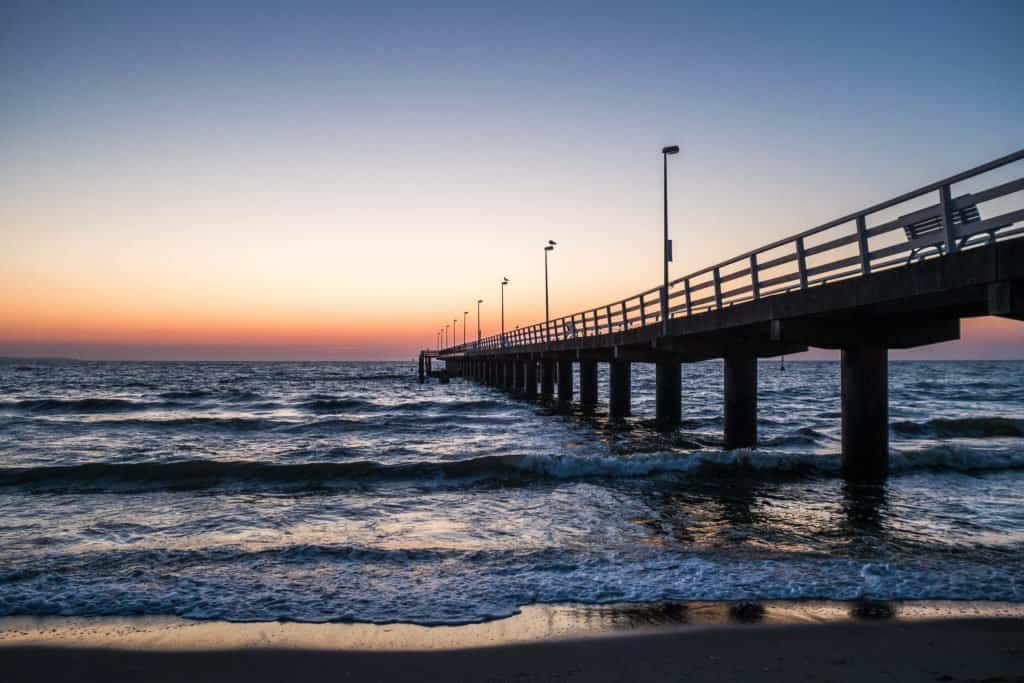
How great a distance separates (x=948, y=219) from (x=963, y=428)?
2186 centimetres

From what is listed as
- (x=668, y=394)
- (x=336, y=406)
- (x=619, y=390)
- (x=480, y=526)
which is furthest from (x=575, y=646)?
(x=336, y=406)

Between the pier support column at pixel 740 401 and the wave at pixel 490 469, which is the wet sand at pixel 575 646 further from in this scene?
the pier support column at pixel 740 401

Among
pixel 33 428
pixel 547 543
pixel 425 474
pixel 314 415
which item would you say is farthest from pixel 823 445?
pixel 33 428

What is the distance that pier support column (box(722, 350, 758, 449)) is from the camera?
17266 millimetres

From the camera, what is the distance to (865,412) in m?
13.2

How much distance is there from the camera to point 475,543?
9.30 m

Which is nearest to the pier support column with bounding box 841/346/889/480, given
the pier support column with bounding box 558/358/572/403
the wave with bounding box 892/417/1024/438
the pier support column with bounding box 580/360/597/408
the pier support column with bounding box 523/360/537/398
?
the wave with bounding box 892/417/1024/438

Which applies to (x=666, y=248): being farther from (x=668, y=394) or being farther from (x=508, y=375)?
(x=508, y=375)

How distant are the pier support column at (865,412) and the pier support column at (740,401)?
3729mm

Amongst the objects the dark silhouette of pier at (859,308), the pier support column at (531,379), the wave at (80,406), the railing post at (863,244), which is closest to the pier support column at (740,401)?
the dark silhouette of pier at (859,308)

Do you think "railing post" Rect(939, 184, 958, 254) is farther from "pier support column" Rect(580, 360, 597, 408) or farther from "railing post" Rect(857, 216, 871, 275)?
"pier support column" Rect(580, 360, 597, 408)

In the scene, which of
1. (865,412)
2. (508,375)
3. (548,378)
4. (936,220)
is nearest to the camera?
(936,220)

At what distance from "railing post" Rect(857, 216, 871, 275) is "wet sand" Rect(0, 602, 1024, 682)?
517 cm

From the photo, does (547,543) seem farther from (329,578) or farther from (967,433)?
(967,433)
